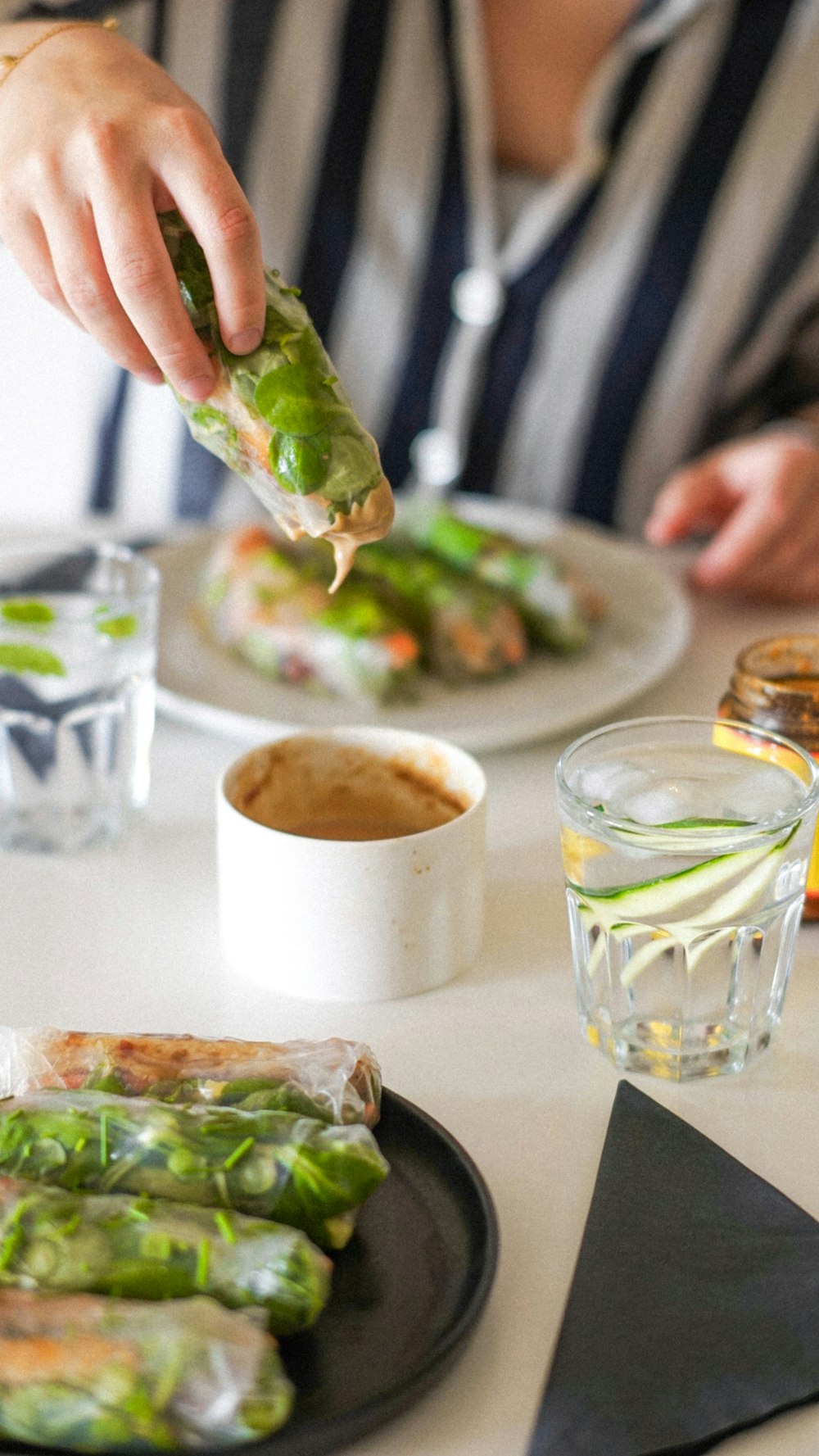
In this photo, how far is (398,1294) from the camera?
1.83 ft

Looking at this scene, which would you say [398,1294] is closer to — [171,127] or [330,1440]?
[330,1440]

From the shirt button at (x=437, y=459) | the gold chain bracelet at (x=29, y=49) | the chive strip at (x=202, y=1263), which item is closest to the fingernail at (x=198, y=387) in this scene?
the gold chain bracelet at (x=29, y=49)

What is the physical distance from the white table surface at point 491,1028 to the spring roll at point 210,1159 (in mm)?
82

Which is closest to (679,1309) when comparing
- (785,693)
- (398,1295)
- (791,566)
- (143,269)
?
(398,1295)

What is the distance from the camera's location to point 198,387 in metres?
0.73

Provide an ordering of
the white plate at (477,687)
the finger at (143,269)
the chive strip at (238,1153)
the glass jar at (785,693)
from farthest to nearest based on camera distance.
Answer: the white plate at (477,687)
the glass jar at (785,693)
the finger at (143,269)
the chive strip at (238,1153)

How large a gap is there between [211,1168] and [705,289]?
5.28 ft

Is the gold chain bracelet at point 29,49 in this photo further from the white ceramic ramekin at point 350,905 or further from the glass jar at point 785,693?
the glass jar at point 785,693

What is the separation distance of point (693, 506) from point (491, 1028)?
91 centimetres

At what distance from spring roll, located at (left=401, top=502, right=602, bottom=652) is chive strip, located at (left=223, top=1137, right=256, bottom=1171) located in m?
0.77

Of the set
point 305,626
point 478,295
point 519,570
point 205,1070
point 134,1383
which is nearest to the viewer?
point 134,1383

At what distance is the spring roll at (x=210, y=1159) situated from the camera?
0.56 meters

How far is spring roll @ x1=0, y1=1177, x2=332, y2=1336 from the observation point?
0.52 meters

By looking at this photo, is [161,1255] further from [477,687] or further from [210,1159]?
[477,687]
